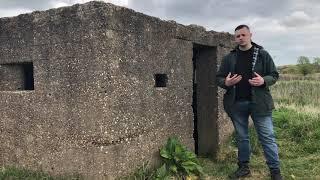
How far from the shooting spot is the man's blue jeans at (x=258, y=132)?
5289 mm

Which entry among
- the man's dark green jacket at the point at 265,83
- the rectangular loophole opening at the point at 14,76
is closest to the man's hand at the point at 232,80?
the man's dark green jacket at the point at 265,83

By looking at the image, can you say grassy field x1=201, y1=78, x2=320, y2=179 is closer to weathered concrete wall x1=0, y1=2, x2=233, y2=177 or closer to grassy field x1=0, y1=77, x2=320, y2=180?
grassy field x1=0, y1=77, x2=320, y2=180

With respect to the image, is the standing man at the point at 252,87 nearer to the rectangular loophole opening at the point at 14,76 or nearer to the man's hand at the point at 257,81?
the man's hand at the point at 257,81

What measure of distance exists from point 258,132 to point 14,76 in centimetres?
319

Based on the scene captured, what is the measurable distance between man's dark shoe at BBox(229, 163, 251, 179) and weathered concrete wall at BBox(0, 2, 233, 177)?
39.0 inches

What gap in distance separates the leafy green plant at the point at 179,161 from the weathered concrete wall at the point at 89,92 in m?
0.15

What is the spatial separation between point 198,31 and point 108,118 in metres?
2.34

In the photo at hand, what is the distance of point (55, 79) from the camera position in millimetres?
5117

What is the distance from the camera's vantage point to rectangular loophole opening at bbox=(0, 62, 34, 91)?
5824mm

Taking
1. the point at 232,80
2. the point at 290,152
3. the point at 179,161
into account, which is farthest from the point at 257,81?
the point at 290,152

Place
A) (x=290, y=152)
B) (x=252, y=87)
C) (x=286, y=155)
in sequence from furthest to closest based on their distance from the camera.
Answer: (x=290, y=152)
(x=286, y=155)
(x=252, y=87)

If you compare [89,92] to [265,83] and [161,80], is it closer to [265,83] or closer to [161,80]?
[161,80]

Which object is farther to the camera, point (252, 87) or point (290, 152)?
point (290, 152)

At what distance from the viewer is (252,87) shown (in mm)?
5273
